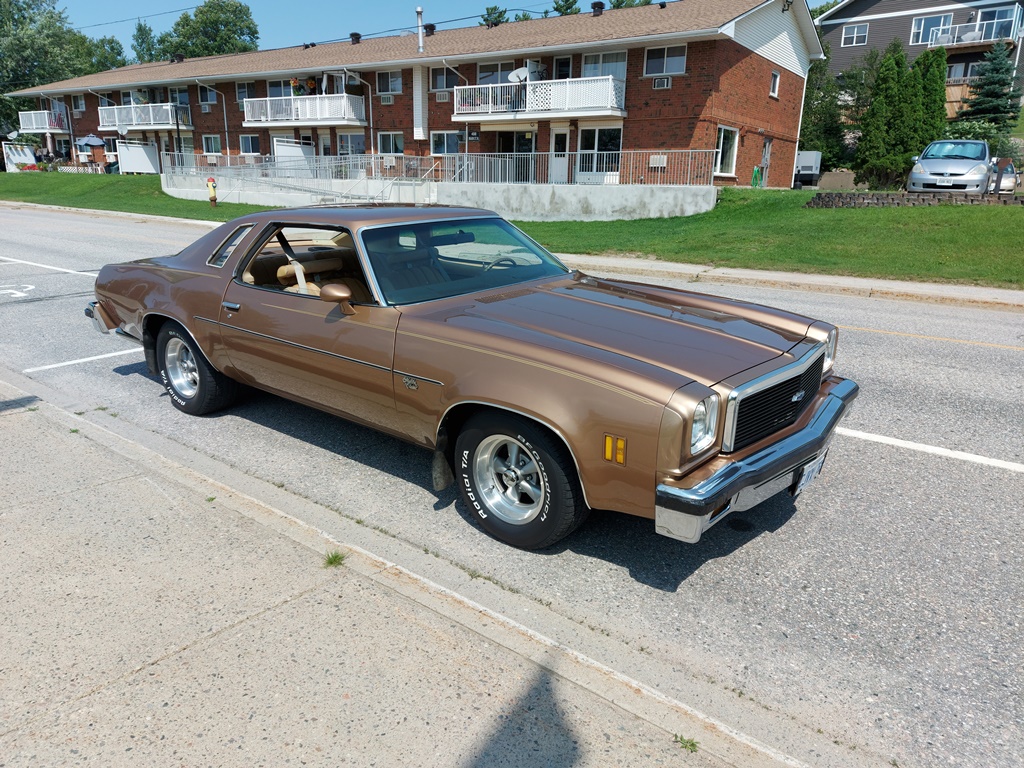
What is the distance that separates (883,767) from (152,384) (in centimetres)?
608

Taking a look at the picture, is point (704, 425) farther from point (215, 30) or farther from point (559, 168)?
point (215, 30)

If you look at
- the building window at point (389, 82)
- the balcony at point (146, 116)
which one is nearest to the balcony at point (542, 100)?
the building window at point (389, 82)

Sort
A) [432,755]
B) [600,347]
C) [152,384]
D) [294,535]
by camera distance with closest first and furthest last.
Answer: [432,755] < [600,347] < [294,535] < [152,384]

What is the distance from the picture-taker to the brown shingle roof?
2683 centimetres

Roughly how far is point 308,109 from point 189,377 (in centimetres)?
3404

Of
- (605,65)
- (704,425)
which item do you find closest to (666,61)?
(605,65)

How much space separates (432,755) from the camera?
241 centimetres

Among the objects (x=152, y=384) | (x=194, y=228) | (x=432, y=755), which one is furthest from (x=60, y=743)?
(x=194, y=228)

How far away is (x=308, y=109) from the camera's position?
119 feet

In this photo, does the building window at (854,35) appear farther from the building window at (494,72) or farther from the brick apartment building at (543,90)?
the building window at (494,72)

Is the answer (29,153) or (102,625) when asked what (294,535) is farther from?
(29,153)

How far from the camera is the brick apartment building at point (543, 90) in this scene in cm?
2684

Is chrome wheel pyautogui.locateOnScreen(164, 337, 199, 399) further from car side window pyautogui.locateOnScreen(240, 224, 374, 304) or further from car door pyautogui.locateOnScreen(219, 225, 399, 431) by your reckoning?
car side window pyautogui.locateOnScreen(240, 224, 374, 304)

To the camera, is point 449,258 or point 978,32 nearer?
point 449,258
